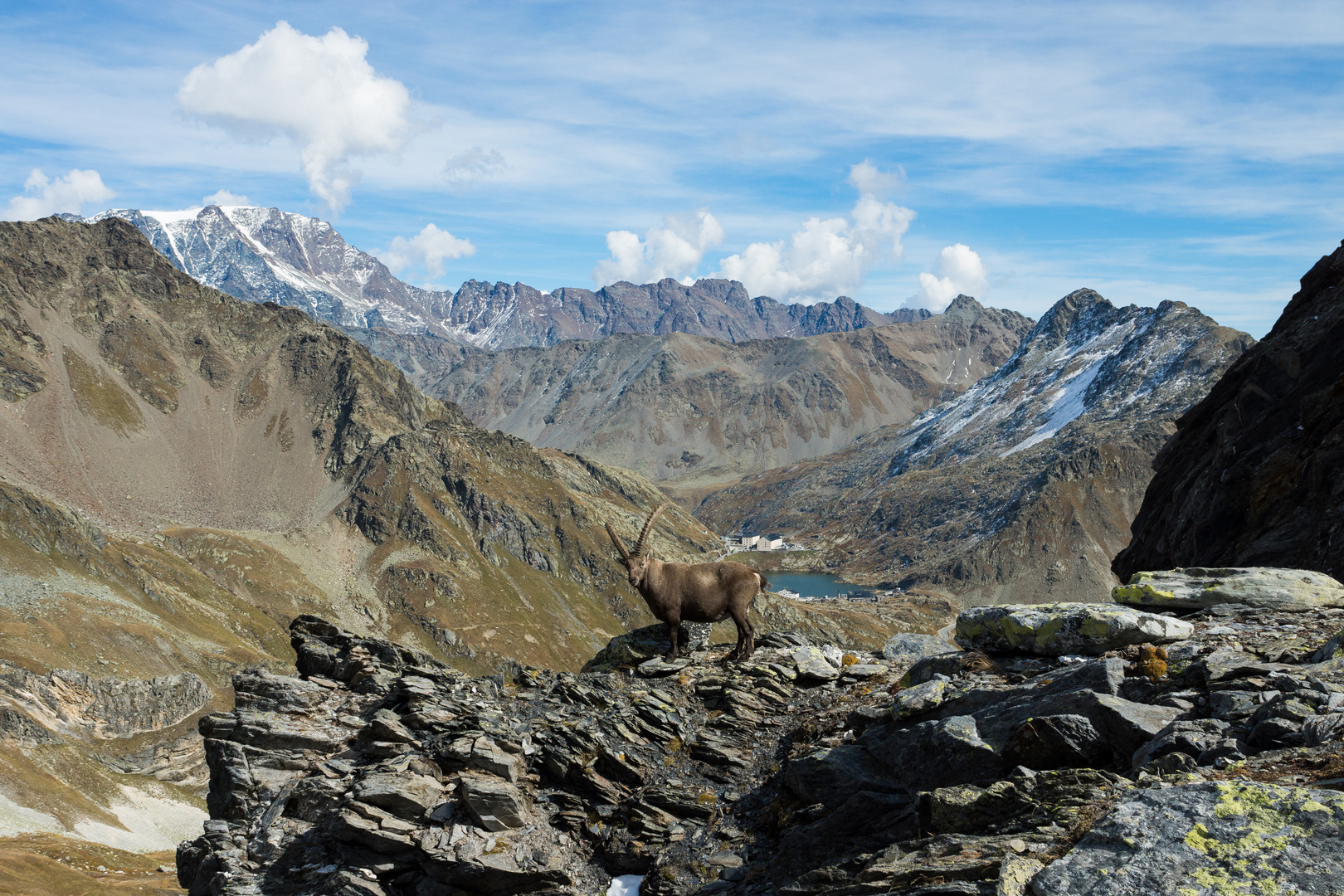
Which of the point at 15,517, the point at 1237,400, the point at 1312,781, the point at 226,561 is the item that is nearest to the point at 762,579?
the point at 1312,781

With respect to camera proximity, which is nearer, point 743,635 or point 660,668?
point 660,668

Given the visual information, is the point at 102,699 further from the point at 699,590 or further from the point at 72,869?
the point at 699,590

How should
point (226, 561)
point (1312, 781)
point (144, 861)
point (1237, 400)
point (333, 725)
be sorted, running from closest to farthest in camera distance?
1. point (1312, 781)
2. point (333, 725)
3. point (1237, 400)
4. point (144, 861)
5. point (226, 561)

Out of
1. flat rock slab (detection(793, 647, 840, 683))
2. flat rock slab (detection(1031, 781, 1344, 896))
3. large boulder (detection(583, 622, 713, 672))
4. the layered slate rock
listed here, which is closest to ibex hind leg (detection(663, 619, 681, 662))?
large boulder (detection(583, 622, 713, 672))

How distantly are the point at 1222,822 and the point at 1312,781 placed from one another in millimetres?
1581

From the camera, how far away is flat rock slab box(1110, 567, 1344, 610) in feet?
61.5

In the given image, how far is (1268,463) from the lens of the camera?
140 feet

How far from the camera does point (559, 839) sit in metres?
19.7

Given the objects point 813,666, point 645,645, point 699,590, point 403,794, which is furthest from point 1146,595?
point 403,794

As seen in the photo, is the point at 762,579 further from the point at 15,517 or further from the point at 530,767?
the point at 15,517

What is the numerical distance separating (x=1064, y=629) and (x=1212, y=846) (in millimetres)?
10488

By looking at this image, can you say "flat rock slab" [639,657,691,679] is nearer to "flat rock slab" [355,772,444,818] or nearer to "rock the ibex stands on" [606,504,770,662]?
"rock the ibex stands on" [606,504,770,662]

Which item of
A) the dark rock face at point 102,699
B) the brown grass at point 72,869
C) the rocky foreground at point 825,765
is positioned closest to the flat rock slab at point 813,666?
the rocky foreground at point 825,765

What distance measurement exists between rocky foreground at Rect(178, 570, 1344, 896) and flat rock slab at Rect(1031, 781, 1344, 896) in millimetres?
25
